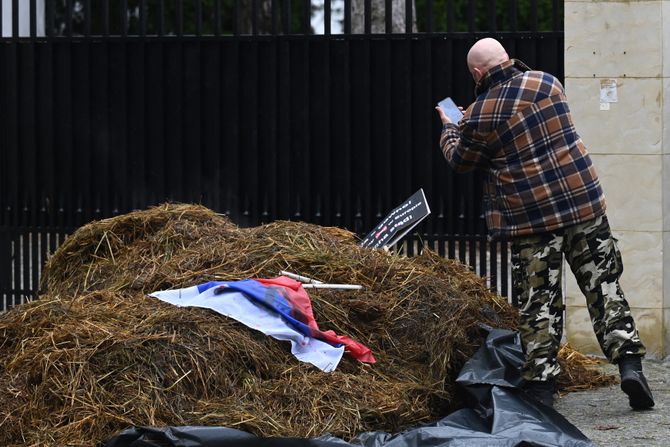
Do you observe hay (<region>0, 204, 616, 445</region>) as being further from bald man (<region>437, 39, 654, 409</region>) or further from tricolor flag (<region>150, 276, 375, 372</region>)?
bald man (<region>437, 39, 654, 409</region>)

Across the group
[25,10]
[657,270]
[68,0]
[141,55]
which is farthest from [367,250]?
[25,10]

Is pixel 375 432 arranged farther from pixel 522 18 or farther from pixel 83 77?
pixel 522 18

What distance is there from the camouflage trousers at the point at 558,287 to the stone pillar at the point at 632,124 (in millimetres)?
1444

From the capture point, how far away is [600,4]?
7738mm

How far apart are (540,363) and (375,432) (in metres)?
1.10

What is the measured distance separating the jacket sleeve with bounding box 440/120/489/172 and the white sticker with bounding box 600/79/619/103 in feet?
4.95

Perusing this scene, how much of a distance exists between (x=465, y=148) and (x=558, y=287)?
0.83 meters

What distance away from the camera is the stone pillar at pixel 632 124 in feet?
25.2

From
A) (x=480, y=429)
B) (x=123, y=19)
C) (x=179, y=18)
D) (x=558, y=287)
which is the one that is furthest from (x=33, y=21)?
(x=480, y=429)

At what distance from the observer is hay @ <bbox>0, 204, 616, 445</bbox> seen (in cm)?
553

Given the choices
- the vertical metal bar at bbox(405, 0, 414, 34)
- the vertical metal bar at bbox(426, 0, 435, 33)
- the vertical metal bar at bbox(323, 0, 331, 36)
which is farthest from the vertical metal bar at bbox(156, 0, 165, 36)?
the vertical metal bar at bbox(426, 0, 435, 33)

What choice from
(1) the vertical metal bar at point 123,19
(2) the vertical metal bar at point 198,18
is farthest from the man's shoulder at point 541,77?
(1) the vertical metal bar at point 123,19

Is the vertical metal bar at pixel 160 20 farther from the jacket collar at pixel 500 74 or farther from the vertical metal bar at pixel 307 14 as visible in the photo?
the jacket collar at pixel 500 74

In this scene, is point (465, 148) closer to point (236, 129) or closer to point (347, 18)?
point (347, 18)
